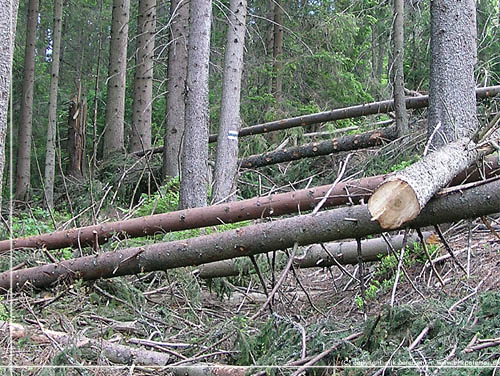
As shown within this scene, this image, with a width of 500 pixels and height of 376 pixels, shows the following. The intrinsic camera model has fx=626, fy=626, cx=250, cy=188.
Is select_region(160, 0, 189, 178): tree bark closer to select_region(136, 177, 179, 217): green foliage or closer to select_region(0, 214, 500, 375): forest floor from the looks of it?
select_region(136, 177, 179, 217): green foliage

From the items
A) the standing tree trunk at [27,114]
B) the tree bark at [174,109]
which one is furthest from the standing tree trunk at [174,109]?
the standing tree trunk at [27,114]

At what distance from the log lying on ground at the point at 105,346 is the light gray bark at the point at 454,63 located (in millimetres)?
3965

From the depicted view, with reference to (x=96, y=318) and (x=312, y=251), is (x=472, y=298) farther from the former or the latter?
(x=96, y=318)

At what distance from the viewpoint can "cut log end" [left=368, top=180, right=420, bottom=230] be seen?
4.18m

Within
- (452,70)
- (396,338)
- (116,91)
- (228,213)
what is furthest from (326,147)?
(396,338)

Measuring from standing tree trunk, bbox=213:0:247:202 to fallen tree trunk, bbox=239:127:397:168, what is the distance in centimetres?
29

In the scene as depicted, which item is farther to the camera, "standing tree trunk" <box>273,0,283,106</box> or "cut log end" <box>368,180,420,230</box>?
"standing tree trunk" <box>273,0,283,106</box>

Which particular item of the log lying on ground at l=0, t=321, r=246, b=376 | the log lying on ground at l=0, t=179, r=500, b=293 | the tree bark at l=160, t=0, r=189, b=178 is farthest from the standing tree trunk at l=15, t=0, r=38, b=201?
the log lying on ground at l=0, t=321, r=246, b=376

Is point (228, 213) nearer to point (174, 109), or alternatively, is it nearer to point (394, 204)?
point (394, 204)

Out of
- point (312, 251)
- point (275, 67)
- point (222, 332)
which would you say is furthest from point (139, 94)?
point (222, 332)

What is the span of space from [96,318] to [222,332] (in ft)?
4.84

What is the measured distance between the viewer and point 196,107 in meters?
9.57

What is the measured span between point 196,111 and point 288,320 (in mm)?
5555

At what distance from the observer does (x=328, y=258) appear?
22.5 ft
